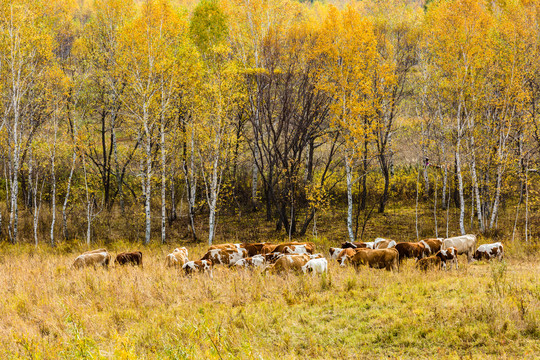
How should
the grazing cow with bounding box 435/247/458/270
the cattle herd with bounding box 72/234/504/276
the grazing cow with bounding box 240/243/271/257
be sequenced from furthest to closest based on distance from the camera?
the grazing cow with bounding box 240/243/271/257 → the grazing cow with bounding box 435/247/458/270 → the cattle herd with bounding box 72/234/504/276

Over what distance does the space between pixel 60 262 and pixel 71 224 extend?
10023 mm

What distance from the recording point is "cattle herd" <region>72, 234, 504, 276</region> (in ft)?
34.2

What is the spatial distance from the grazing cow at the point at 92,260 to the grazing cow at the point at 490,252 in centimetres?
1347

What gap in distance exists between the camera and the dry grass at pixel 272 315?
5.58 m

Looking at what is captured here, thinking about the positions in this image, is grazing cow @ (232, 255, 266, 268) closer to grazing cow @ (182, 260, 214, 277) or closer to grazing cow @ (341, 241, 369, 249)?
grazing cow @ (182, 260, 214, 277)

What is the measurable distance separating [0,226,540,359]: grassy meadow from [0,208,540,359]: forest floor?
0.02 m

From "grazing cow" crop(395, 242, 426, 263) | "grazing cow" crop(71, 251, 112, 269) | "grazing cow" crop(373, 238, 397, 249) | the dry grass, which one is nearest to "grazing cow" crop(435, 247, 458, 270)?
the dry grass

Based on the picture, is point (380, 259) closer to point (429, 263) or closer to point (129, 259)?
point (429, 263)

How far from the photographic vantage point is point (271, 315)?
7082 mm

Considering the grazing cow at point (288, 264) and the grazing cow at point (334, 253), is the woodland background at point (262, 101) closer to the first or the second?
the grazing cow at point (334, 253)

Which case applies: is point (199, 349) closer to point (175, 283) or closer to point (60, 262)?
point (175, 283)

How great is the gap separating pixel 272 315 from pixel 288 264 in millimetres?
3383

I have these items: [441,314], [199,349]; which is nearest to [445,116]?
[441,314]

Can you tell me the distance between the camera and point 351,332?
251 inches
